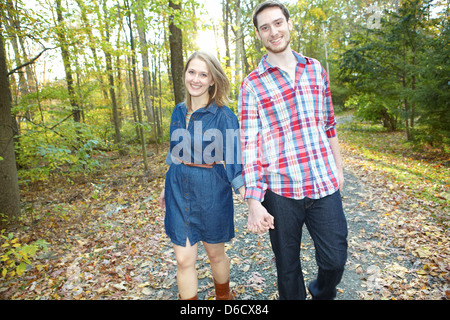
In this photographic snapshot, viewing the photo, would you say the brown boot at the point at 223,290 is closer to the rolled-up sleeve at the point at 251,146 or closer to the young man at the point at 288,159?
the young man at the point at 288,159

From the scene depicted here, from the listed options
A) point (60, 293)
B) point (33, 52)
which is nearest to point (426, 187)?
point (60, 293)

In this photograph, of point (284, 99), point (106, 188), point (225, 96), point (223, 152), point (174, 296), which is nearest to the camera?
point (284, 99)

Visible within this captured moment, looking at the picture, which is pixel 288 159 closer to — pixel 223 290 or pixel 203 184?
pixel 203 184

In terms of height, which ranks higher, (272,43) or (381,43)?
(381,43)

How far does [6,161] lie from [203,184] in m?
4.52

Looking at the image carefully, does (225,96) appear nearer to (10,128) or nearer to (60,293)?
(60,293)

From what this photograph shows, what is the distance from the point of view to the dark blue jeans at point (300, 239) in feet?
5.90

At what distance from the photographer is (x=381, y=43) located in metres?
10.7

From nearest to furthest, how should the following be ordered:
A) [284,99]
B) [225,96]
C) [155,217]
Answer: [284,99], [225,96], [155,217]

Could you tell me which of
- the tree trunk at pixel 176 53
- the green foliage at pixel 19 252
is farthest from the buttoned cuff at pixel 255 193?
the tree trunk at pixel 176 53

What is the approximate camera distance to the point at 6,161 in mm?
4652

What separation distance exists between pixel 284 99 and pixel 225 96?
63 cm

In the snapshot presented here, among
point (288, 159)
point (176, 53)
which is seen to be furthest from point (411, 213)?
point (176, 53)

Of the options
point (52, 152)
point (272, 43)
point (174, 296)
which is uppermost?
point (272, 43)
